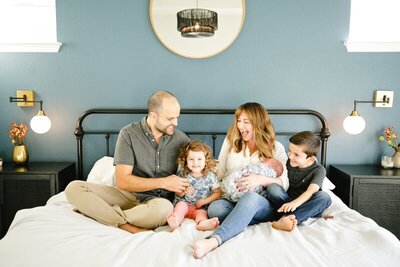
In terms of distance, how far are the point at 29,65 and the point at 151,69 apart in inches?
35.2

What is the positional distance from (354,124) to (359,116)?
0.26 feet

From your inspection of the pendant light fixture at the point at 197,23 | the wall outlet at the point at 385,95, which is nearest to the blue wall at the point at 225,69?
the wall outlet at the point at 385,95

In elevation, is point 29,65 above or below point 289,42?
→ below

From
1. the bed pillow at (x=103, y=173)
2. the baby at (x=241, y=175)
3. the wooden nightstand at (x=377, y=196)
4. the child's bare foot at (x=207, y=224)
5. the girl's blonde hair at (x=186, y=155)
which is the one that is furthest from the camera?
the wooden nightstand at (x=377, y=196)

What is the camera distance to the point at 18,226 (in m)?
1.59

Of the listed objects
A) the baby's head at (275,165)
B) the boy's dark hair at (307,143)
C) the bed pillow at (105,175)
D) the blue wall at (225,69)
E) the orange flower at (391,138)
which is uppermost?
the blue wall at (225,69)

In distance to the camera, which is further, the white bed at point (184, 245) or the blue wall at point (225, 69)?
the blue wall at point (225, 69)

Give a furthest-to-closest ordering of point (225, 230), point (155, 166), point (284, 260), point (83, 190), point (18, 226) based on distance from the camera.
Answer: point (155, 166)
point (83, 190)
point (18, 226)
point (225, 230)
point (284, 260)

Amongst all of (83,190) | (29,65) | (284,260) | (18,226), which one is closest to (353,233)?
(284,260)

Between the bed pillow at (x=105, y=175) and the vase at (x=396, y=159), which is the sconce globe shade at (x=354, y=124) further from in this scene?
the bed pillow at (x=105, y=175)

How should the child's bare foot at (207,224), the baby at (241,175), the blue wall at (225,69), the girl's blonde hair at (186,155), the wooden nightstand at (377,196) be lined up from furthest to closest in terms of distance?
the blue wall at (225,69) < the wooden nightstand at (377,196) < the girl's blonde hair at (186,155) < the baby at (241,175) < the child's bare foot at (207,224)

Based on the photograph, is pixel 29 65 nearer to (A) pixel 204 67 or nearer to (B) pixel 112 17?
(B) pixel 112 17

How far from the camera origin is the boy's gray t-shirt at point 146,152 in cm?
195

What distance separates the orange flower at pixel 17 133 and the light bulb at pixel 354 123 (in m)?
2.30
